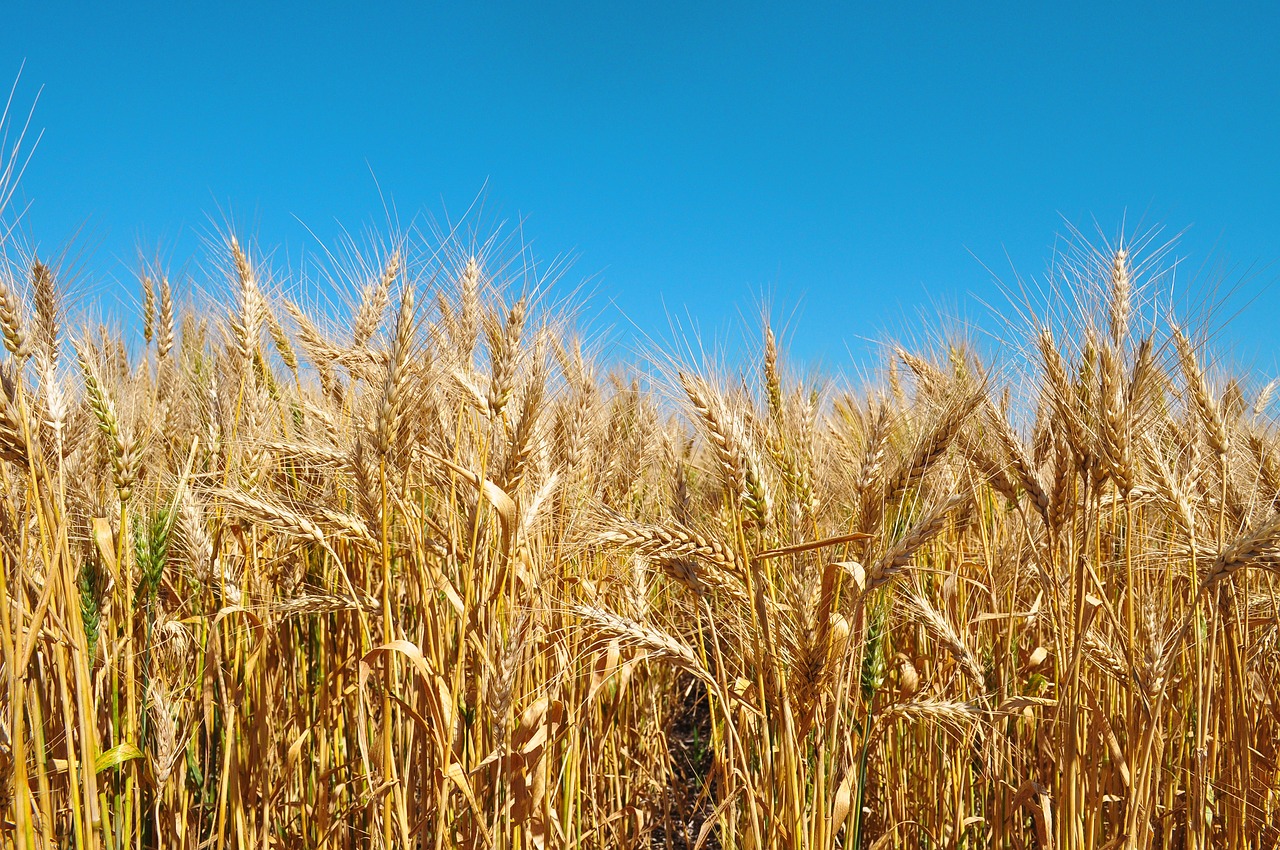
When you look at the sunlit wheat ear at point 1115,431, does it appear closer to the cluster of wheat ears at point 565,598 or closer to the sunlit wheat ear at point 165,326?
the cluster of wheat ears at point 565,598

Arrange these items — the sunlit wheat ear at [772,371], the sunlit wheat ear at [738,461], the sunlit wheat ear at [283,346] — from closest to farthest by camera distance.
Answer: the sunlit wheat ear at [738,461] → the sunlit wheat ear at [772,371] → the sunlit wheat ear at [283,346]

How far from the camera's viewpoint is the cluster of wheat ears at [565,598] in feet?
5.08

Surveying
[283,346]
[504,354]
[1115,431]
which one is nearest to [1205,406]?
[1115,431]

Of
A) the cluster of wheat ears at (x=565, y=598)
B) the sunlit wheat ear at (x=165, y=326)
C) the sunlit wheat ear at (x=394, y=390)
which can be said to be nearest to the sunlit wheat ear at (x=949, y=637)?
the cluster of wheat ears at (x=565, y=598)

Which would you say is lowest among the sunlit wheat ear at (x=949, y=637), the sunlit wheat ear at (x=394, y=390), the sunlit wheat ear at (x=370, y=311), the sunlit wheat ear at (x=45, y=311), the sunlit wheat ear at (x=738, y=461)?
the sunlit wheat ear at (x=949, y=637)

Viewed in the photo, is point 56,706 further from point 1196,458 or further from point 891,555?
point 1196,458

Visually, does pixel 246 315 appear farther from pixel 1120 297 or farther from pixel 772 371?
pixel 1120 297

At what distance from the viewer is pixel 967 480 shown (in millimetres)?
2512

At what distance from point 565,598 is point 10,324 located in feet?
4.33

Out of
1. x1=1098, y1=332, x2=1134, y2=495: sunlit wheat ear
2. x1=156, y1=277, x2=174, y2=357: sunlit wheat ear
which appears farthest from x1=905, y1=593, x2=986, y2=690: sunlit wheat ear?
x1=156, y1=277, x2=174, y2=357: sunlit wheat ear

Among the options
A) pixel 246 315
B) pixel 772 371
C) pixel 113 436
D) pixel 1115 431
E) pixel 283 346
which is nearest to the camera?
pixel 1115 431

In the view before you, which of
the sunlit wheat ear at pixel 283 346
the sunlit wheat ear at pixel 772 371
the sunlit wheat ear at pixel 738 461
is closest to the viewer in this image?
the sunlit wheat ear at pixel 738 461

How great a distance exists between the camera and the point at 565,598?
7.19ft

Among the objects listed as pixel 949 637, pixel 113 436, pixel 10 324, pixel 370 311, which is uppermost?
pixel 370 311
